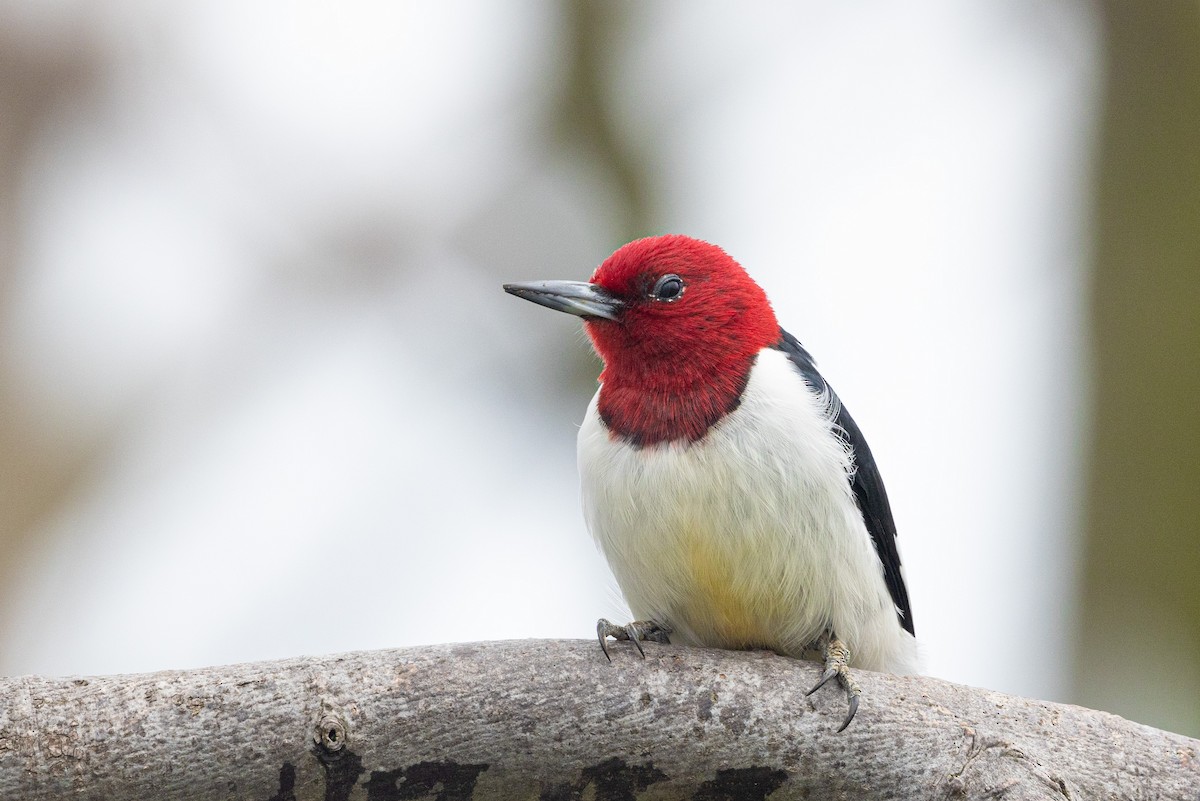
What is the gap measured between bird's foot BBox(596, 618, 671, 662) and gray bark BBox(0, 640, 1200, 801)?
0.05 metres

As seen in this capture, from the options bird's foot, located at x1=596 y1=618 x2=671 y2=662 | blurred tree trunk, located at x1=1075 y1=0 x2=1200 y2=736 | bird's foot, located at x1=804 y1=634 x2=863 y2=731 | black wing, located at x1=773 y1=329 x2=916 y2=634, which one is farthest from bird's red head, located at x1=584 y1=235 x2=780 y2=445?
blurred tree trunk, located at x1=1075 y1=0 x2=1200 y2=736

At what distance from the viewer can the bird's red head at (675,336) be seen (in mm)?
4281

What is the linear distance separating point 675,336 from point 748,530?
837mm

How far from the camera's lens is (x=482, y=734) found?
3258 mm

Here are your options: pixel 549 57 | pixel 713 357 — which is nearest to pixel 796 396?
pixel 713 357

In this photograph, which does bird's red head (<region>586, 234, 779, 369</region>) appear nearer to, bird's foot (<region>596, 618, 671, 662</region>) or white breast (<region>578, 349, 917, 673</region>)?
white breast (<region>578, 349, 917, 673</region>)

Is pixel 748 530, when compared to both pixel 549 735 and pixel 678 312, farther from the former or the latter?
pixel 549 735

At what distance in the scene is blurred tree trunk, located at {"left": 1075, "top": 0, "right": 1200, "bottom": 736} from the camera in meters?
5.91

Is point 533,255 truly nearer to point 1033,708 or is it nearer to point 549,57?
point 549,57

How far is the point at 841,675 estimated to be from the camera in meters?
3.67

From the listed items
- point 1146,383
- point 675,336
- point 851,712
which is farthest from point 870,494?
point 1146,383

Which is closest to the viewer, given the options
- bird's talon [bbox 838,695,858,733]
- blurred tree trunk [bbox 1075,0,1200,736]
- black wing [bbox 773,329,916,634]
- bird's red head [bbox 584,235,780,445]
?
bird's talon [bbox 838,695,858,733]

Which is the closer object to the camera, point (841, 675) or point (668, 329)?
point (841, 675)

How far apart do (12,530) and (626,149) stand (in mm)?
3664
